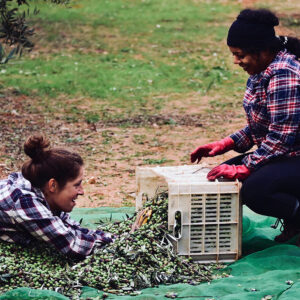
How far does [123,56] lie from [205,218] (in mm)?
8150

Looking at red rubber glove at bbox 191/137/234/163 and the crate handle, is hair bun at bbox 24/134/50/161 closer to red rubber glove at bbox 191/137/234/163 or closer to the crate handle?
the crate handle

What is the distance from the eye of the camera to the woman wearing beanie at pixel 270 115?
4156mm

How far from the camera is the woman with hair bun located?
3877mm

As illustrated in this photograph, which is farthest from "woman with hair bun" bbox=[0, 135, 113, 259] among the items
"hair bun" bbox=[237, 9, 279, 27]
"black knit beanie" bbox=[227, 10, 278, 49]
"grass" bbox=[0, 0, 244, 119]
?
"grass" bbox=[0, 0, 244, 119]

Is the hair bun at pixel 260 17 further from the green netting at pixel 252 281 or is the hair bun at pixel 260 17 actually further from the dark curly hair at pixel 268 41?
the green netting at pixel 252 281

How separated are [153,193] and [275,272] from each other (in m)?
1.13

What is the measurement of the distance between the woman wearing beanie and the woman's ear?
0.96 metres

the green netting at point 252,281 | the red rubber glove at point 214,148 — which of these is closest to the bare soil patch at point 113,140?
the red rubber glove at point 214,148

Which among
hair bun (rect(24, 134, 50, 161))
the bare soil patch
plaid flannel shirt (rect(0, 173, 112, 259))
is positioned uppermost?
hair bun (rect(24, 134, 50, 161))

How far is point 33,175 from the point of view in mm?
3947

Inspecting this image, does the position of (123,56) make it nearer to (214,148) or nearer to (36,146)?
(214,148)

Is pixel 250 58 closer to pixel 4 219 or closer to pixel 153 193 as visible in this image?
pixel 153 193

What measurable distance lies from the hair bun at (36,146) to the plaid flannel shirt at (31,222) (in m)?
0.17

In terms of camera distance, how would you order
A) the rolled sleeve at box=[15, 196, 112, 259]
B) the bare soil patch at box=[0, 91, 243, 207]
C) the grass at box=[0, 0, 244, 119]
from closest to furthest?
1. the rolled sleeve at box=[15, 196, 112, 259]
2. the bare soil patch at box=[0, 91, 243, 207]
3. the grass at box=[0, 0, 244, 119]
